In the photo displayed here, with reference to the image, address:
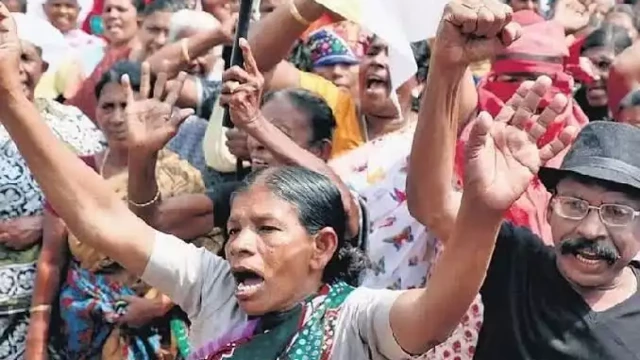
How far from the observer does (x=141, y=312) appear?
3.79 metres

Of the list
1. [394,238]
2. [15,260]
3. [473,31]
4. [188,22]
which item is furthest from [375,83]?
[473,31]

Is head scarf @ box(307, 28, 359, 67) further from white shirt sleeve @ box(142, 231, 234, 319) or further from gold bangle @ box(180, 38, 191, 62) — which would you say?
white shirt sleeve @ box(142, 231, 234, 319)

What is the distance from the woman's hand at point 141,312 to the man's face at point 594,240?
150 cm

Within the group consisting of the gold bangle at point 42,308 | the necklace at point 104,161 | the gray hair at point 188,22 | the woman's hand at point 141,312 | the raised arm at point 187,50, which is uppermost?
the raised arm at point 187,50

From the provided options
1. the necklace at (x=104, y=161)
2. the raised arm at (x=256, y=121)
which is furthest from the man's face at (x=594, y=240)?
the necklace at (x=104, y=161)

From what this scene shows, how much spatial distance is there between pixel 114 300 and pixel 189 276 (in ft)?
4.24

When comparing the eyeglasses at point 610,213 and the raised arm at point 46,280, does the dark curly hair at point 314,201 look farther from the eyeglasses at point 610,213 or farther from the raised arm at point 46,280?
the raised arm at point 46,280

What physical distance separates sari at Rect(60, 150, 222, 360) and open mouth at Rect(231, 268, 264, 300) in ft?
4.11

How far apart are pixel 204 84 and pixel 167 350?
151 centimetres

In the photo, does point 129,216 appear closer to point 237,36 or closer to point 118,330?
point 237,36

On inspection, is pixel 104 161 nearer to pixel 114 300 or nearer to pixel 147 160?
pixel 114 300

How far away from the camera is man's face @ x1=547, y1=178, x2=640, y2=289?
2.66 meters

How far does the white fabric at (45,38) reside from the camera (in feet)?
17.9

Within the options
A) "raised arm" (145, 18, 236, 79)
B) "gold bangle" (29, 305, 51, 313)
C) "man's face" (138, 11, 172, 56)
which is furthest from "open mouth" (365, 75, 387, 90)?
"man's face" (138, 11, 172, 56)
